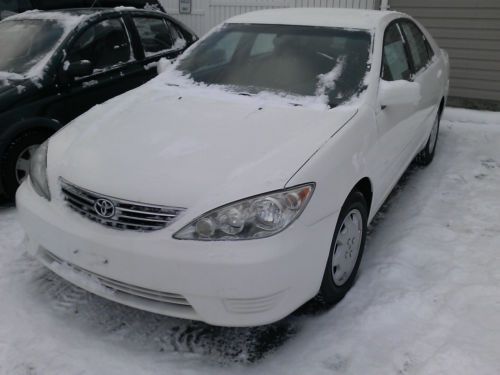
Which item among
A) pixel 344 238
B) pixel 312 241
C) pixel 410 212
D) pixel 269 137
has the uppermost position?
pixel 269 137

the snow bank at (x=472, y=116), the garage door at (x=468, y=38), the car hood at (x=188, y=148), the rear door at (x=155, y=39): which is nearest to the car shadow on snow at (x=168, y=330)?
the car hood at (x=188, y=148)

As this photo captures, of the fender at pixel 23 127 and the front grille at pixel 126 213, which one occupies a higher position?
the front grille at pixel 126 213

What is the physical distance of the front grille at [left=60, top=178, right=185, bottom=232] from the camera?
2318 mm

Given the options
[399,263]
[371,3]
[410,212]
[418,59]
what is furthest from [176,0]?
[399,263]

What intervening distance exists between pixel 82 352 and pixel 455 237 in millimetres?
2666

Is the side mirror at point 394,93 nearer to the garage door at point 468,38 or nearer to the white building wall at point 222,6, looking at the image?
the garage door at point 468,38

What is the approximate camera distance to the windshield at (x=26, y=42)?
4.51 m

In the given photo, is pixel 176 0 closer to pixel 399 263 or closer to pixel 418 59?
pixel 418 59

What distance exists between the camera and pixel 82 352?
250 cm

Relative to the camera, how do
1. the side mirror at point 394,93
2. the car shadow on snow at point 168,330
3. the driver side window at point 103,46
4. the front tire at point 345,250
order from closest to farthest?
1. the car shadow on snow at point 168,330
2. the front tire at point 345,250
3. the side mirror at point 394,93
4. the driver side window at point 103,46

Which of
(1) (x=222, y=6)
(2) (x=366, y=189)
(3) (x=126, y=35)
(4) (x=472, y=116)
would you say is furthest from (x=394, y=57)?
(1) (x=222, y=6)

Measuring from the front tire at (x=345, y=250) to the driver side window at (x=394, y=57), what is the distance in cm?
106

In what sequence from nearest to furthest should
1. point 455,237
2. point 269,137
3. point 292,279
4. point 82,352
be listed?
point 292,279 → point 82,352 → point 269,137 → point 455,237

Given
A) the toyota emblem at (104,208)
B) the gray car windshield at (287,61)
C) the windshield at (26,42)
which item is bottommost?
the toyota emblem at (104,208)
